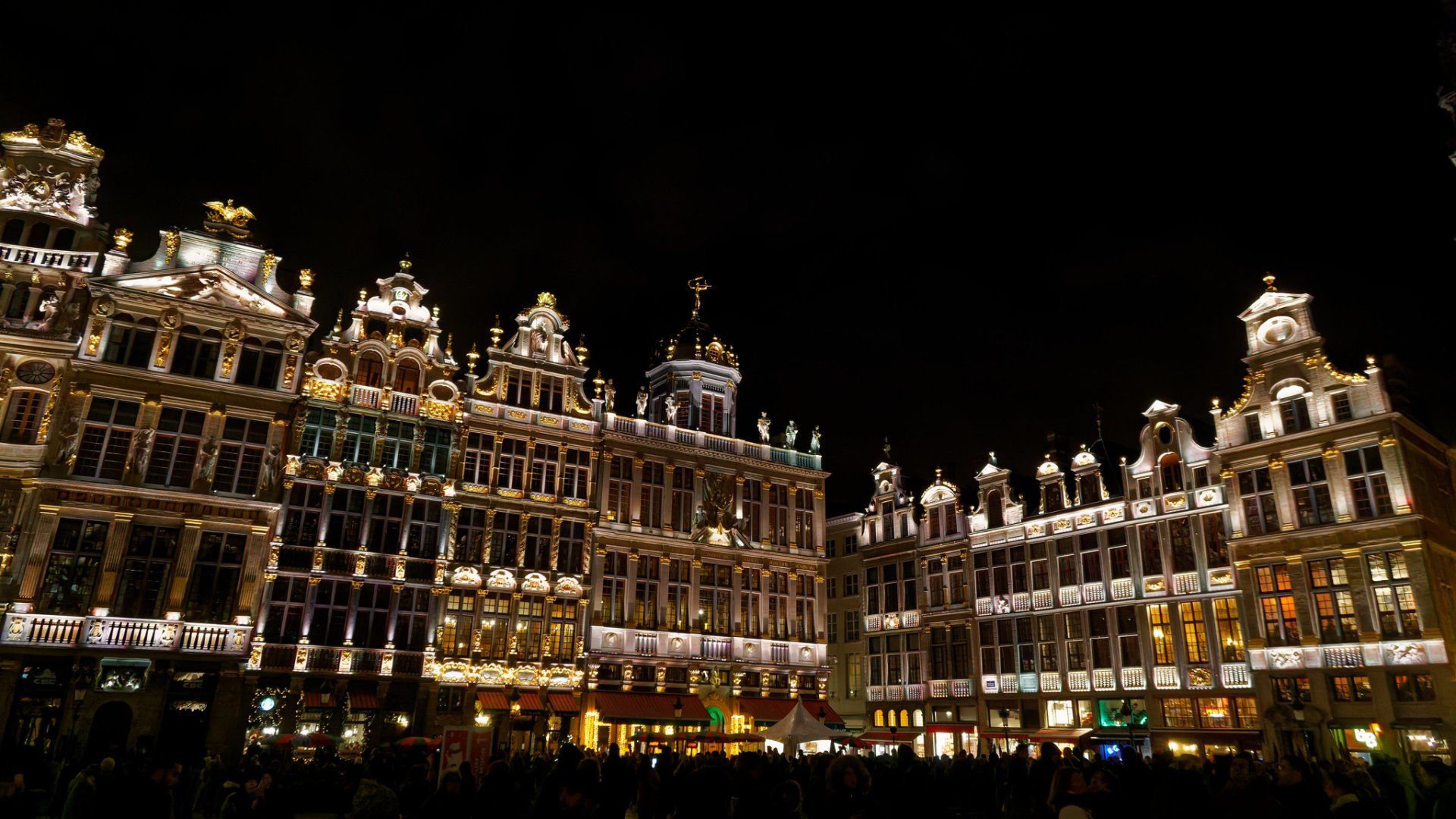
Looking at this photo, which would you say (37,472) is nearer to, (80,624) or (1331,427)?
(80,624)

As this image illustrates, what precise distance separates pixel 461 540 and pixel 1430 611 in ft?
109

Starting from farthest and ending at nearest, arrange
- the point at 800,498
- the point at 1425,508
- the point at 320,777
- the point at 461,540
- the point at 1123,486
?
the point at 800,498, the point at 1123,486, the point at 461,540, the point at 1425,508, the point at 320,777

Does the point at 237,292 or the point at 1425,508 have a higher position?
the point at 237,292

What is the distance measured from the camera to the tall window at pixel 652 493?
3975 centimetres

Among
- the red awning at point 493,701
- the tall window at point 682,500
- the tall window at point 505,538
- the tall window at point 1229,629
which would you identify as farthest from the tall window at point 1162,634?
the tall window at point 505,538

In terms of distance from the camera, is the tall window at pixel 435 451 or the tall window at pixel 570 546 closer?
the tall window at pixel 435 451

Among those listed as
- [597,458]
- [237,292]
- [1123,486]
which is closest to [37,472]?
[237,292]

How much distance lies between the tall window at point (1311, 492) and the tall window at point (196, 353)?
38.7 metres

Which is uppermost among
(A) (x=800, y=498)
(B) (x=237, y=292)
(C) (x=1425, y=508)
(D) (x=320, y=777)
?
(B) (x=237, y=292)

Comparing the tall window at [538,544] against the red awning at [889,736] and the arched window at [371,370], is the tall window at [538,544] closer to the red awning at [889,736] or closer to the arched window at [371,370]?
the arched window at [371,370]

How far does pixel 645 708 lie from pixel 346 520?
13.5 m

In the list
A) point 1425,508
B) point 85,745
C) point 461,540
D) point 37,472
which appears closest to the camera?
point 85,745

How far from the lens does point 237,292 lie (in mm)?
32531

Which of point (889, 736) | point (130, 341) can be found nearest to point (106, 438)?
point (130, 341)
